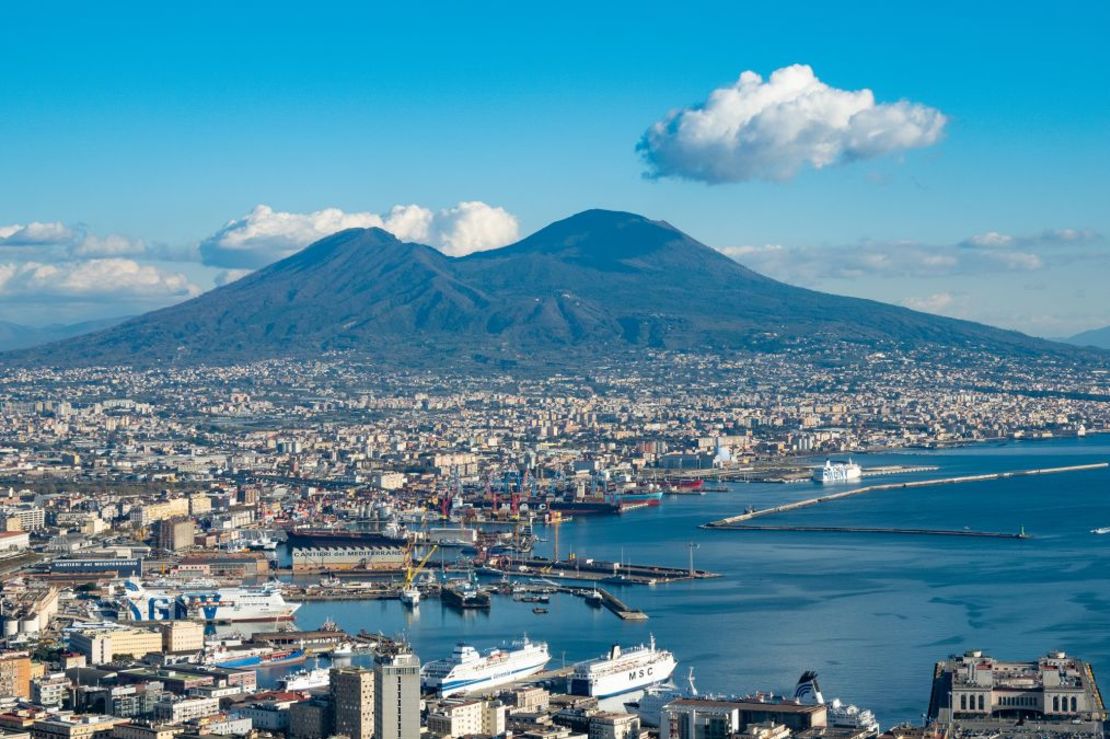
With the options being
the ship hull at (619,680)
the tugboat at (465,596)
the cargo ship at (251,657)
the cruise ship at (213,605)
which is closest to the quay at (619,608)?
the tugboat at (465,596)

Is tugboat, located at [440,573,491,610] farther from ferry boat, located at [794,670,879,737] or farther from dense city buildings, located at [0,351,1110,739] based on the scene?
ferry boat, located at [794,670,879,737]

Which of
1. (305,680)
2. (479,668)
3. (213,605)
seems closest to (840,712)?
(479,668)

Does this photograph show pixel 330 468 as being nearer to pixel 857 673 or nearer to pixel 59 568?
pixel 59 568

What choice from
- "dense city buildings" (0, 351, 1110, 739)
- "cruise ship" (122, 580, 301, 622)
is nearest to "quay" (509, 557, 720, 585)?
"dense city buildings" (0, 351, 1110, 739)

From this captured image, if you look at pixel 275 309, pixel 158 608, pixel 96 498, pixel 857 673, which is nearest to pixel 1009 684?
pixel 857 673

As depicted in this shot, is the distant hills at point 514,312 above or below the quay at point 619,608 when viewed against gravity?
above

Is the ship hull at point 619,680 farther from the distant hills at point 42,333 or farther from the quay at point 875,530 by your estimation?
the distant hills at point 42,333
